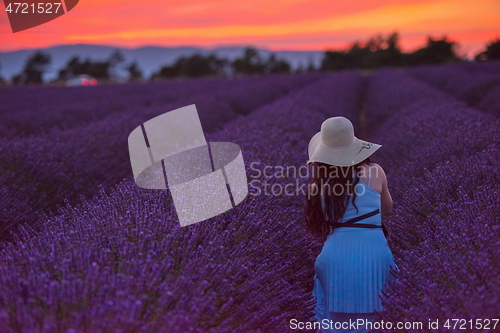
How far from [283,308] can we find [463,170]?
1.48 m

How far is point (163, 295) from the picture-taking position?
1.46 metres

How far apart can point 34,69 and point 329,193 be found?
5013 cm

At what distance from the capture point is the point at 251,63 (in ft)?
156

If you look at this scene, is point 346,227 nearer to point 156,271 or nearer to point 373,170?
point 373,170

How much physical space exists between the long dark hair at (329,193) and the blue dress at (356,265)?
0.19 ft

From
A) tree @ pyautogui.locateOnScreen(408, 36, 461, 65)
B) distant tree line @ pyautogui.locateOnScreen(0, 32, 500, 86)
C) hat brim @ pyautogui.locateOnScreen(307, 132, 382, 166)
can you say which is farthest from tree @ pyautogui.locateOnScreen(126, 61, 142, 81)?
hat brim @ pyautogui.locateOnScreen(307, 132, 382, 166)

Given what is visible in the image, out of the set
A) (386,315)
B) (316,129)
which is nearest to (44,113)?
(316,129)

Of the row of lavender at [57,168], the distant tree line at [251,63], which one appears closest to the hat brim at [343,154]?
the row of lavender at [57,168]

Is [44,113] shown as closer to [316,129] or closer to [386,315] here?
[316,129]

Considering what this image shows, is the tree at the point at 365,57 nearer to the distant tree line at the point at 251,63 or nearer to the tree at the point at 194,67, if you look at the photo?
the distant tree line at the point at 251,63

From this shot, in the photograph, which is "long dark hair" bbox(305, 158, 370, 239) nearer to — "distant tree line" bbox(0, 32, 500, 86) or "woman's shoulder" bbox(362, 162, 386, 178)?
"woman's shoulder" bbox(362, 162, 386, 178)

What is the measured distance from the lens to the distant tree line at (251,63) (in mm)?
44066

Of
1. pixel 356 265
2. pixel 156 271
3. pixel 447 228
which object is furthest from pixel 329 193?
pixel 156 271

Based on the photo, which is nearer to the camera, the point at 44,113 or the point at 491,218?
the point at 491,218
